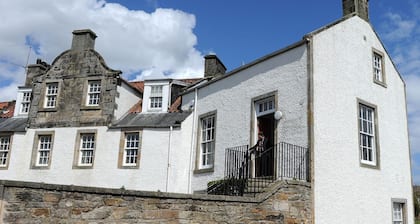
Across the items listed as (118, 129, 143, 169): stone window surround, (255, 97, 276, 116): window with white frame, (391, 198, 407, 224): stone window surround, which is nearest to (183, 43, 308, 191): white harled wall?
(255, 97, 276, 116): window with white frame

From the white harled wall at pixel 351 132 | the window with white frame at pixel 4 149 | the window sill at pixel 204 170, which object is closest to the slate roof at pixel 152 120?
the window sill at pixel 204 170

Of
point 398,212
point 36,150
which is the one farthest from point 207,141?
point 36,150

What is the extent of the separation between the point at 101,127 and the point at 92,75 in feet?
8.63

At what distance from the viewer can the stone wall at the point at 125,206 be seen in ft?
21.6

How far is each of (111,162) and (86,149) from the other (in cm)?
142

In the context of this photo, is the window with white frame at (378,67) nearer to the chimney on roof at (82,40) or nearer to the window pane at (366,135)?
the window pane at (366,135)

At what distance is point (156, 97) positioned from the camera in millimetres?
19344

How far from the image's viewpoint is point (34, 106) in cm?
1927

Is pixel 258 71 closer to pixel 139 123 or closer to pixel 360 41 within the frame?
pixel 360 41

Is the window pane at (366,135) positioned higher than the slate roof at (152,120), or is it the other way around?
the slate roof at (152,120)

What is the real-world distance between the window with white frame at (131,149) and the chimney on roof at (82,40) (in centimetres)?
525

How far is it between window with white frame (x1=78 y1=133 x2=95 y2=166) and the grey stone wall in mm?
583

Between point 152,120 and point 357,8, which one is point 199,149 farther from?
point 357,8

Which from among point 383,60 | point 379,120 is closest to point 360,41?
point 383,60
